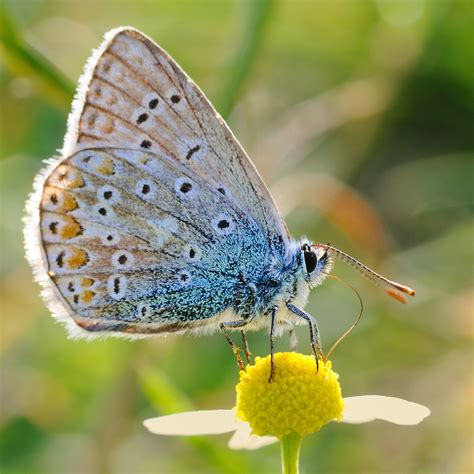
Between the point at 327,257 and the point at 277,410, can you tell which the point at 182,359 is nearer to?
the point at 327,257

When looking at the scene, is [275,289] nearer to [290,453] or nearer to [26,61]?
[290,453]

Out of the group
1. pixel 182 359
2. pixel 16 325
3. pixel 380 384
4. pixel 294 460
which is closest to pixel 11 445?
pixel 16 325

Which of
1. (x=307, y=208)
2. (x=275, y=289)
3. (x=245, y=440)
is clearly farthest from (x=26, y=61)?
(x=307, y=208)

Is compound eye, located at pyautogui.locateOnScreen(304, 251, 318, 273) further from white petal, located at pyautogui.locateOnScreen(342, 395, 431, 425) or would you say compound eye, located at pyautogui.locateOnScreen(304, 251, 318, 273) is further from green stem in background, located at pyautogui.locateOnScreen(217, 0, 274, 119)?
green stem in background, located at pyautogui.locateOnScreen(217, 0, 274, 119)

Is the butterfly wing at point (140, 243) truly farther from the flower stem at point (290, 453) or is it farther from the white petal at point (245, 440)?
the flower stem at point (290, 453)

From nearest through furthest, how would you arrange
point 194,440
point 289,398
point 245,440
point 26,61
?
1. point 289,398
2. point 245,440
3. point 194,440
4. point 26,61

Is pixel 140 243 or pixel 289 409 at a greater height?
pixel 140 243

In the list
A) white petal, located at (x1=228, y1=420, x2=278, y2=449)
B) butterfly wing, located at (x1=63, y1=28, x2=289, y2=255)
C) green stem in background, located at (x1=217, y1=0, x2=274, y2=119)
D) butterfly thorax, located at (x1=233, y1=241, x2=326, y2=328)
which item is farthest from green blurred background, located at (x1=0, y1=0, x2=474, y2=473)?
butterfly wing, located at (x1=63, y1=28, x2=289, y2=255)
